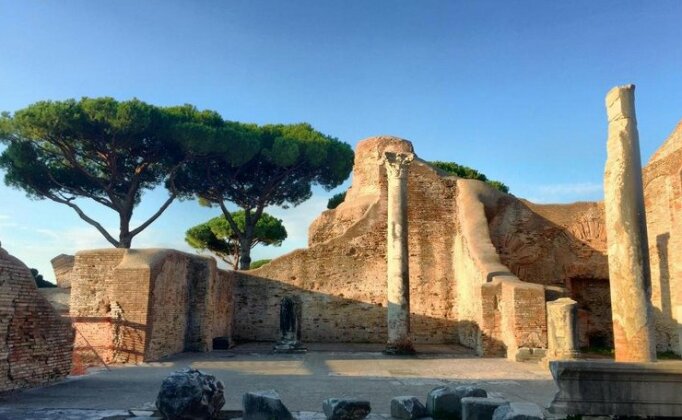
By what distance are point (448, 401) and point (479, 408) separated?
21.6 inches

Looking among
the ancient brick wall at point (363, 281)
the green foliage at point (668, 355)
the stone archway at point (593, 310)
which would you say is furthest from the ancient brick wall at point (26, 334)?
the stone archway at point (593, 310)

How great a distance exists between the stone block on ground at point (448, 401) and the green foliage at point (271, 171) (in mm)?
17550

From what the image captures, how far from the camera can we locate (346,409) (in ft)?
16.8

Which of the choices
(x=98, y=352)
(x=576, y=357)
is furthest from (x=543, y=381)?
(x=98, y=352)

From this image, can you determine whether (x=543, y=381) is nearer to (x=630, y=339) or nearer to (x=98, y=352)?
(x=630, y=339)

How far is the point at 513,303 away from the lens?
36.8 ft

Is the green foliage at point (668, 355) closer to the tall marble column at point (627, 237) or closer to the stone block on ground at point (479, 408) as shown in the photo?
the tall marble column at point (627, 237)

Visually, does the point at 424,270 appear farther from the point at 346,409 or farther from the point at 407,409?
the point at 346,409

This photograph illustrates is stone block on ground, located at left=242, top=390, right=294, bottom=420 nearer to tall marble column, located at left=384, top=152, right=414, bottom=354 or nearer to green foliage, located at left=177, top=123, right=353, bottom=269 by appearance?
tall marble column, located at left=384, top=152, right=414, bottom=354

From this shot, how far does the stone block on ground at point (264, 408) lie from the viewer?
5008 millimetres

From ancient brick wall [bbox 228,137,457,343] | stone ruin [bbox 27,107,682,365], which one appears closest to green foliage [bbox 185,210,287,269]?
stone ruin [bbox 27,107,682,365]

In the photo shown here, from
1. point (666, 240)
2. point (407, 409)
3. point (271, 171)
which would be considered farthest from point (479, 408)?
point (271, 171)

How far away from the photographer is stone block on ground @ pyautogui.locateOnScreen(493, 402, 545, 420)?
440cm

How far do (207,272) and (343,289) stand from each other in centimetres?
464
